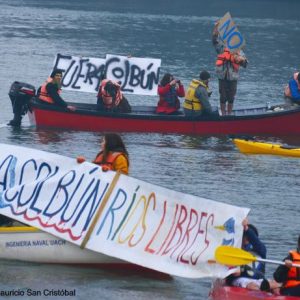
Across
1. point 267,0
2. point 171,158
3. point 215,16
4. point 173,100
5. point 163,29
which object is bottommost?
point 171,158

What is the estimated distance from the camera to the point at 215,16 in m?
81.8

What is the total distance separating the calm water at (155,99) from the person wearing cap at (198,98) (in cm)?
59

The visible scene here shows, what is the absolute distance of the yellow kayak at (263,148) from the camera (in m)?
23.6

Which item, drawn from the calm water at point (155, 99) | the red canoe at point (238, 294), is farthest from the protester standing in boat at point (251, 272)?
the calm water at point (155, 99)

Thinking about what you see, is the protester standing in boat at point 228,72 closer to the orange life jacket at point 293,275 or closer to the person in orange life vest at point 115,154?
the person in orange life vest at point 115,154

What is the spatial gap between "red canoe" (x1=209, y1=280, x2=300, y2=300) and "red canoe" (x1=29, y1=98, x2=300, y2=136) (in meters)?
12.8

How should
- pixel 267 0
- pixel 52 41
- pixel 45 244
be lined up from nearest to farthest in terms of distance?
pixel 45 244 < pixel 52 41 < pixel 267 0

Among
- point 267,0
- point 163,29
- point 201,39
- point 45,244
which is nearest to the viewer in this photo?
point 45,244

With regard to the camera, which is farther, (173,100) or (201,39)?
(201,39)

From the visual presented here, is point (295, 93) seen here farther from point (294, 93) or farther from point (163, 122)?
point (163, 122)

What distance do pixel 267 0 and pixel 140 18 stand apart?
25.9m

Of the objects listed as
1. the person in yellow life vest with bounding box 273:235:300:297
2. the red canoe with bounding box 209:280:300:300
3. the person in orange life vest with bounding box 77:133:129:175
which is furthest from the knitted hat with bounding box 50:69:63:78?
the person in yellow life vest with bounding box 273:235:300:297

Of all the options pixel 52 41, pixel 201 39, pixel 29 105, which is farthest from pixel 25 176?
pixel 201 39

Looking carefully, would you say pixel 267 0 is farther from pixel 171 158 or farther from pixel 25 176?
pixel 25 176
